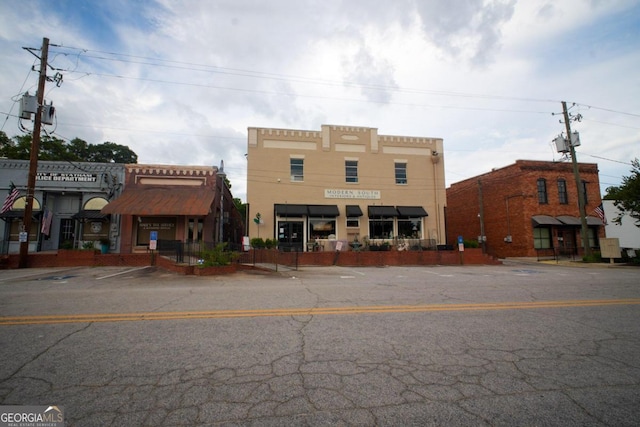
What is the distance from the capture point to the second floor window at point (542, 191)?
28891 millimetres

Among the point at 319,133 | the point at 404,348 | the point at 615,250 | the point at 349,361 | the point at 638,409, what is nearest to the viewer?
the point at 638,409

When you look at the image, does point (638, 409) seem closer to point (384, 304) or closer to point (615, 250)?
point (384, 304)

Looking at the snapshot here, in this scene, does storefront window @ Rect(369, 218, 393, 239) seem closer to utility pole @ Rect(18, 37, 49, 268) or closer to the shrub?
the shrub

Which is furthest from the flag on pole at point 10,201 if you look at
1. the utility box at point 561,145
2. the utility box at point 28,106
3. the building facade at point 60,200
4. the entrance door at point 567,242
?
the entrance door at point 567,242

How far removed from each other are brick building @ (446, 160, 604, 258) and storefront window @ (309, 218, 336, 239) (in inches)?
518

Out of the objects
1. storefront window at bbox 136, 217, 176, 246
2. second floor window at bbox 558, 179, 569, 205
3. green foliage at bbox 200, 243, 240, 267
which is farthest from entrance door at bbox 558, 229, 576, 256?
storefront window at bbox 136, 217, 176, 246

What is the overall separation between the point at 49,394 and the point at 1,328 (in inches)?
136

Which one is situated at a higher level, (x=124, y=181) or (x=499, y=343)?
(x=124, y=181)

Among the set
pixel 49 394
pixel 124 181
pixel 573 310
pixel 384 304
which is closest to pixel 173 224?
pixel 124 181

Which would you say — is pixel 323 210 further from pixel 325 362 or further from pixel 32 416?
pixel 32 416

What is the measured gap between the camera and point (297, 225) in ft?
79.3

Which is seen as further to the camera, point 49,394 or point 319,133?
point 319,133

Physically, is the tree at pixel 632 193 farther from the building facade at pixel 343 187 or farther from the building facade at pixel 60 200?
the building facade at pixel 60 200

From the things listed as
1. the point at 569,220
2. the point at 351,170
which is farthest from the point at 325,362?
the point at 569,220
